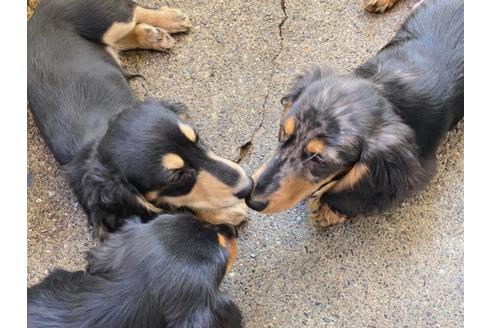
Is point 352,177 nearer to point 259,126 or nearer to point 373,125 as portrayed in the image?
point 373,125

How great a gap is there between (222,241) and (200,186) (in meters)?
0.41

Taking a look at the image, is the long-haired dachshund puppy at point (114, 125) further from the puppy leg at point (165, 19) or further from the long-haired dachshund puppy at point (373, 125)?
the long-haired dachshund puppy at point (373, 125)

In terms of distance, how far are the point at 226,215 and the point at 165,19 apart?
122 cm

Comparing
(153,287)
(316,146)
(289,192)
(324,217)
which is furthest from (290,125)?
(153,287)

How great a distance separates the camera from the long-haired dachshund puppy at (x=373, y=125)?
2268 mm

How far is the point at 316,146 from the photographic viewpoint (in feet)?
7.36

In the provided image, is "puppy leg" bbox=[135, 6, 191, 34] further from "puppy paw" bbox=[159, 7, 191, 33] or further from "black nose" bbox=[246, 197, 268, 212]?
"black nose" bbox=[246, 197, 268, 212]

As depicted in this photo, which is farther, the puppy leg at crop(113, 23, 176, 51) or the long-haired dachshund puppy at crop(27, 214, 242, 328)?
the puppy leg at crop(113, 23, 176, 51)

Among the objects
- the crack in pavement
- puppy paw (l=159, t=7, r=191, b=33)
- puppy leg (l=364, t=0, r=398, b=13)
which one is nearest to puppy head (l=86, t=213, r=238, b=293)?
the crack in pavement

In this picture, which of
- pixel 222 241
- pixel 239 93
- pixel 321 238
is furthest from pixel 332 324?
pixel 239 93

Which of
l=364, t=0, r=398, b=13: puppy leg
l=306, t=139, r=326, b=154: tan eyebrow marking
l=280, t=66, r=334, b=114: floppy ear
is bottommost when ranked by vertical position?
l=306, t=139, r=326, b=154: tan eyebrow marking

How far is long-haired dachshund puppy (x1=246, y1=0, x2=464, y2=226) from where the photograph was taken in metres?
2.27

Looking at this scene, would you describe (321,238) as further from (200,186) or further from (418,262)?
(200,186)

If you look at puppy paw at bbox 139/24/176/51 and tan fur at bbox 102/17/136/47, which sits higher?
tan fur at bbox 102/17/136/47
